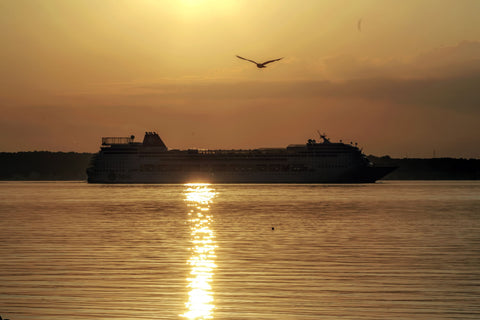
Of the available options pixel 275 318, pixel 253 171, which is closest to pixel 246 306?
pixel 275 318

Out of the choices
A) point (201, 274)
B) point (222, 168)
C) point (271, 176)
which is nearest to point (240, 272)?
point (201, 274)

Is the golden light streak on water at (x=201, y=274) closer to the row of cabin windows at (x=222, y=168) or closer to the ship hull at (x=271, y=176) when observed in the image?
the row of cabin windows at (x=222, y=168)

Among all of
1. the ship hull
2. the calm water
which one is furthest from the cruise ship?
the calm water

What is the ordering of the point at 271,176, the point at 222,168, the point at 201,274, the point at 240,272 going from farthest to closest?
the point at 222,168, the point at 271,176, the point at 240,272, the point at 201,274

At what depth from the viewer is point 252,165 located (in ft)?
586

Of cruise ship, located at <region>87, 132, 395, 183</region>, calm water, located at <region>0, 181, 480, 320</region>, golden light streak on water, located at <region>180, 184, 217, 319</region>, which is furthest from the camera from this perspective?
cruise ship, located at <region>87, 132, 395, 183</region>

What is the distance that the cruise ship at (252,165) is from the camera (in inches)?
6993

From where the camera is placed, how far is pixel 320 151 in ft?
587

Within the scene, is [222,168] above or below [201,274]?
above

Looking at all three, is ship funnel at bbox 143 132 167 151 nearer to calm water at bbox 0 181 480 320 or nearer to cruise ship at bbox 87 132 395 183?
cruise ship at bbox 87 132 395 183

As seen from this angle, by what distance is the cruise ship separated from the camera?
17762 cm

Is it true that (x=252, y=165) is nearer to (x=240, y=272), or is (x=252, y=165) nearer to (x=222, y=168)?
(x=222, y=168)

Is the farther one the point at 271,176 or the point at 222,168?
the point at 222,168

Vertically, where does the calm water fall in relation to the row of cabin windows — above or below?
below
